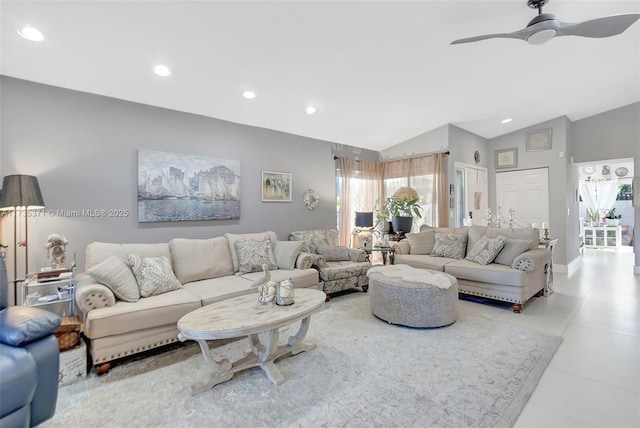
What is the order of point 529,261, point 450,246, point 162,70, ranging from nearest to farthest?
point 162,70
point 529,261
point 450,246

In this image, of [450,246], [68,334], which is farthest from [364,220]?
[68,334]

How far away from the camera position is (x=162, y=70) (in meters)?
2.88

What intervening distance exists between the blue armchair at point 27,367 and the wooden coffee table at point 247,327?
66 cm

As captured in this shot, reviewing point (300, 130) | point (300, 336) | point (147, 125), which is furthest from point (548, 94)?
point (147, 125)

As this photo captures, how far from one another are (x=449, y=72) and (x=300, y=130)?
2280mm

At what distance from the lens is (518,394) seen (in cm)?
193

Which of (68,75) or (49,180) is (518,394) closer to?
(49,180)

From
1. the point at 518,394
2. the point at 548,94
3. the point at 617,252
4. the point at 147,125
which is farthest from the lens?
the point at 617,252

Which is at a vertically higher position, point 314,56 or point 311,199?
point 314,56

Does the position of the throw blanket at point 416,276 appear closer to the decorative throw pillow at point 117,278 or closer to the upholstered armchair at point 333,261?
the upholstered armchair at point 333,261

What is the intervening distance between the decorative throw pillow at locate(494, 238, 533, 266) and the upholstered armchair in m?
1.75

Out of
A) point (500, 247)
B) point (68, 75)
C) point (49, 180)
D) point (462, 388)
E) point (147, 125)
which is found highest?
point (68, 75)

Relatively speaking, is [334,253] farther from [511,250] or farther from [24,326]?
[24,326]

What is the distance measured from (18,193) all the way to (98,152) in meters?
0.88
